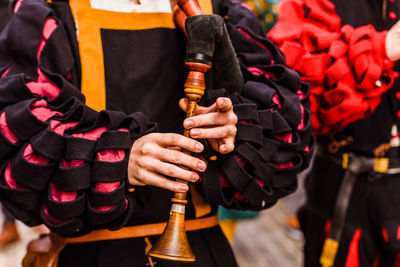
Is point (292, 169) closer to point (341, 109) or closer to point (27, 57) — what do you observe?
point (341, 109)

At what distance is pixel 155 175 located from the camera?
723mm

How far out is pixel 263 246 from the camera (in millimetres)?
2783

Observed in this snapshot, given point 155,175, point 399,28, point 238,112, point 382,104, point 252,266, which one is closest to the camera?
point 155,175

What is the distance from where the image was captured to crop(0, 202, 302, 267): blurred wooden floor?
2420 millimetres

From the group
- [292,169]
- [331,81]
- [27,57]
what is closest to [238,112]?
[292,169]

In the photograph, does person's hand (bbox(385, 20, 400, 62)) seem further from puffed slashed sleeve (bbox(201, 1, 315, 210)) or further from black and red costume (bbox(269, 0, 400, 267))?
puffed slashed sleeve (bbox(201, 1, 315, 210))

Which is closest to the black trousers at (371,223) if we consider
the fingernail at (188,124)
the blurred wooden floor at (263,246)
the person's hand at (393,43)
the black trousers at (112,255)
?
the person's hand at (393,43)

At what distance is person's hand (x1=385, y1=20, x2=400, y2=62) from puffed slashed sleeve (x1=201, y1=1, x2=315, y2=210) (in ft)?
0.85

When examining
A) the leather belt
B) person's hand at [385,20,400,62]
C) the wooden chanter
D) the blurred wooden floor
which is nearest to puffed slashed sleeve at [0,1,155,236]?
the wooden chanter

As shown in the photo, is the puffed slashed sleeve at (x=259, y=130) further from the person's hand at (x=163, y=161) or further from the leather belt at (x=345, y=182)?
the leather belt at (x=345, y=182)

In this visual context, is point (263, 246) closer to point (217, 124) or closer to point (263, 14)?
point (263, 14)

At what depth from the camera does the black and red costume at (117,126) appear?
72 centimetres

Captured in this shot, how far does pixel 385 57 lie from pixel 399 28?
3.2 inches

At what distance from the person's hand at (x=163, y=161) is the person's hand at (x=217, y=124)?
3cm
